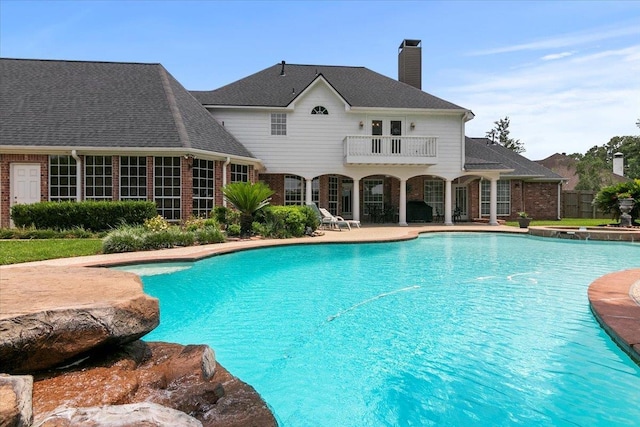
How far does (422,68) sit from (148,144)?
17.6m

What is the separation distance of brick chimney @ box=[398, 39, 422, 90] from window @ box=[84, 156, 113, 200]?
17935 mm

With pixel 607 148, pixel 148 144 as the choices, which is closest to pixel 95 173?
pixel 148 144

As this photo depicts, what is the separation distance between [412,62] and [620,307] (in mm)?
23312

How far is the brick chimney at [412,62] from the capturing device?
2581 cm

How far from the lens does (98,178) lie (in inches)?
644

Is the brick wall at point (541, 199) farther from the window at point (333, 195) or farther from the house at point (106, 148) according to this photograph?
the house at point (106, 148)

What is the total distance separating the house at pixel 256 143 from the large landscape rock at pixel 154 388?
1316 centimetres

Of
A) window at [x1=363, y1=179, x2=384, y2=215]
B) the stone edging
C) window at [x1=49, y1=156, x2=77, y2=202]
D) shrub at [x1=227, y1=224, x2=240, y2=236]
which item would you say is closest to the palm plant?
shrub at [x1=227, y1=224, x2=240, y2=236]

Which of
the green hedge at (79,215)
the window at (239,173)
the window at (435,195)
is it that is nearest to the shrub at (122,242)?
the green hedge at (79,215)

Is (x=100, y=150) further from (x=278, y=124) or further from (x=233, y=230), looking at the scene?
(x=278, y=124)

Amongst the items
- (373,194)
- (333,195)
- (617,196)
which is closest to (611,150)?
(617,196)

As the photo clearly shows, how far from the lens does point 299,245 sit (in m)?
13.8

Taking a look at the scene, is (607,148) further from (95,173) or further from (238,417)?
(238,417)

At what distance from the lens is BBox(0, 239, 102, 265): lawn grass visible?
934cm
